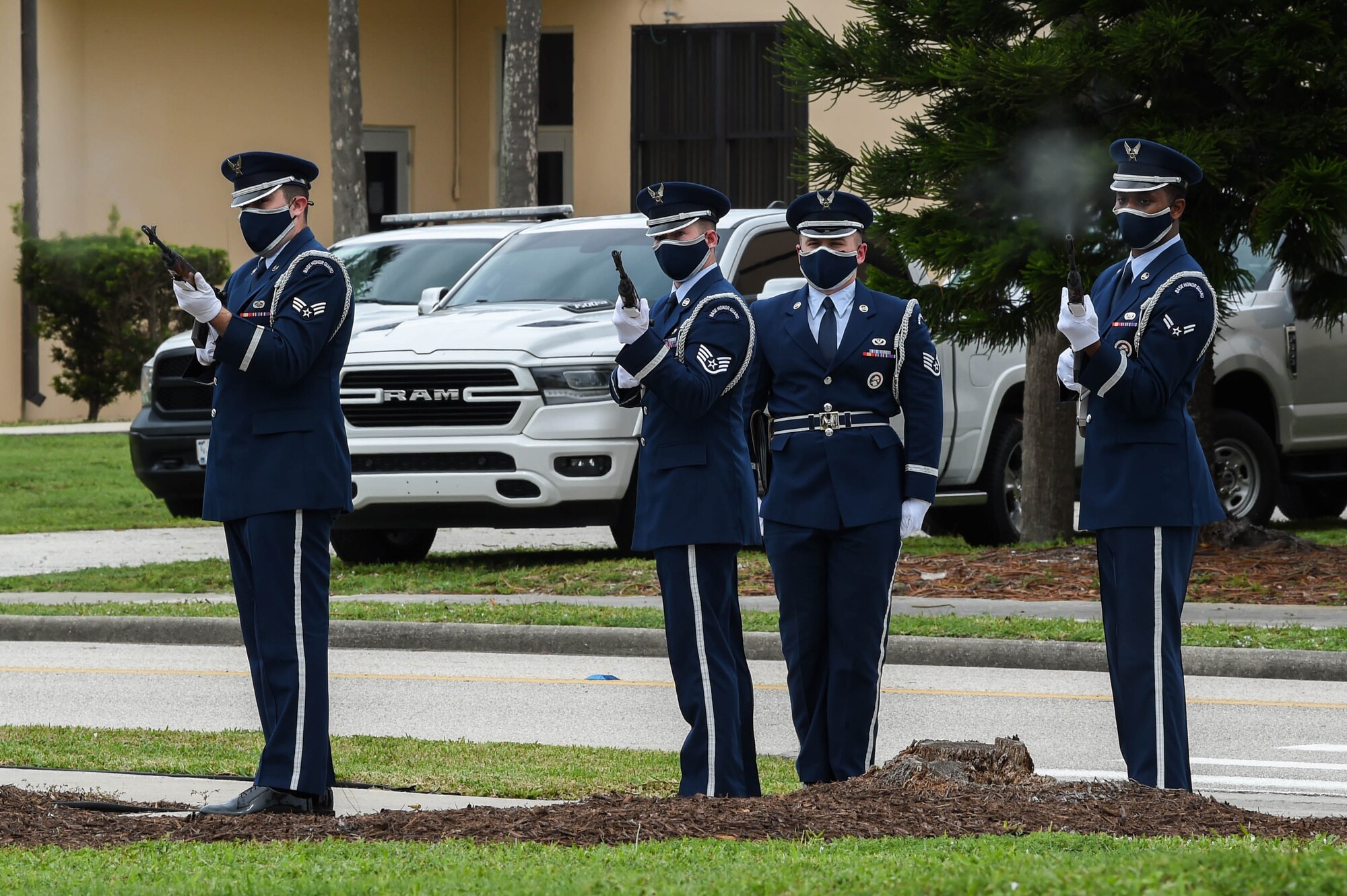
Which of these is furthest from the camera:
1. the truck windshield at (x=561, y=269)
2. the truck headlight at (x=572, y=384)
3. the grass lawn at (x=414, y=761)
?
the truck windshield at (x=561, y=269)

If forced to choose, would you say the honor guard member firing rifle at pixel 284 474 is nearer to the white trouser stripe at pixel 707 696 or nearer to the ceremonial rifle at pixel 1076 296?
the white trouser stripe at pixel 707 696

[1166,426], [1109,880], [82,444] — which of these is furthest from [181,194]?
[1109,880]

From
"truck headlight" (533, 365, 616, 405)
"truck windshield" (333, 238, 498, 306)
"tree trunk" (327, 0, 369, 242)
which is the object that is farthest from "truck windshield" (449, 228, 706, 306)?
"tree trunk" (327, 0, 369, 242)

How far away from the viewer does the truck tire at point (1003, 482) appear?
1531 centimetres

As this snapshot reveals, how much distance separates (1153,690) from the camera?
6.33 meters

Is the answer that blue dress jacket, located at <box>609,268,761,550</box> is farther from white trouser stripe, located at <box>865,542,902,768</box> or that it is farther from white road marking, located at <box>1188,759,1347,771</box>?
white road marking, located at <box>1188,759,1347,771</box>

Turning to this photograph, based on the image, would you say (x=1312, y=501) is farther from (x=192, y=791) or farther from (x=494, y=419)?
(x=192, y=791)

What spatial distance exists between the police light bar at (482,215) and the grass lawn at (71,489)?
328cm

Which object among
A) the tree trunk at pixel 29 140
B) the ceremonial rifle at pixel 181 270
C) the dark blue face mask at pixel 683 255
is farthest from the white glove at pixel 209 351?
the tree trunk at pixel 29 140

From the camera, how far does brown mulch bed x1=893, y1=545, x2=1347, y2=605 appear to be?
12.7m

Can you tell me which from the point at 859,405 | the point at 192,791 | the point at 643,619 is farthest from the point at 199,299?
the point at 643,619

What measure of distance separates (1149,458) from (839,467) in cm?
96

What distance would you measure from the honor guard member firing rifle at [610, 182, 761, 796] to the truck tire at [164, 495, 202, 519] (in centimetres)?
841

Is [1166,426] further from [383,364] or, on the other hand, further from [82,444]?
[82,444]
